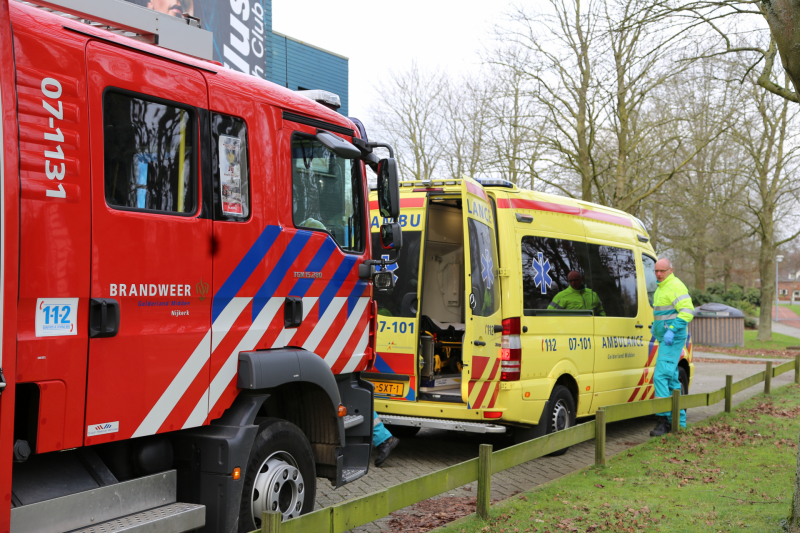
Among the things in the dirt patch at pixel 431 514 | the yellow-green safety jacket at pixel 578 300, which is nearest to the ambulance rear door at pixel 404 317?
the dirt patch at pixel 431 514

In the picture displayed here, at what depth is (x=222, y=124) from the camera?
4113 mm

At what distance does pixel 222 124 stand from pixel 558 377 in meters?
4.75

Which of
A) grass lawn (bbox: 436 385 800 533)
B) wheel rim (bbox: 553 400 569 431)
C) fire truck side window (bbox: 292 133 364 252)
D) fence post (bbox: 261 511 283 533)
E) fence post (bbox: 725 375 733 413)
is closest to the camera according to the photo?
fence post (bbox: 261 511 283 533)

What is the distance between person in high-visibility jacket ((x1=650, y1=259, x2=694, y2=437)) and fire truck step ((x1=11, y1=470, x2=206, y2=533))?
22.1 feet

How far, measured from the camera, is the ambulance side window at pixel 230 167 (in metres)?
4.04

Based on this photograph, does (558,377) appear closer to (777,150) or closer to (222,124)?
(222,124)

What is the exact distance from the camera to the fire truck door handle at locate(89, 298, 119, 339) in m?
3.29

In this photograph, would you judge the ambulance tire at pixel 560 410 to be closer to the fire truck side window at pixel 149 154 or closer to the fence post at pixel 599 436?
the fence post at pixel 599 436

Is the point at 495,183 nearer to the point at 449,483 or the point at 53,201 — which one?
the point at 449,483

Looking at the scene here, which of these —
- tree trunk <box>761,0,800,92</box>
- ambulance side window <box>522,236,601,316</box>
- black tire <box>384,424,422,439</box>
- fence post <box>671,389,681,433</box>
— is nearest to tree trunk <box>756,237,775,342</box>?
fence post <box>671,389,681,433</box>

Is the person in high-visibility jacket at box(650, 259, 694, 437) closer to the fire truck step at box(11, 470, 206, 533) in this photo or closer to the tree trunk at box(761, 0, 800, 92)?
the tree trunk at box(761, 0, 800, 92)

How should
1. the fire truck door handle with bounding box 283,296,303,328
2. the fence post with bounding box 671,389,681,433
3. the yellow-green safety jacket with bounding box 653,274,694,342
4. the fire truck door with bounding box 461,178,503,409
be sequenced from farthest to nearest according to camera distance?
the yellow-green safety jacket with bounding box 653,274,694,342 → the fence post with bounding box 671,389,681,433 → the fire truck door with bounding box 461,178,503,409 → the fire truck door handle with bounding box 283,296,303,328

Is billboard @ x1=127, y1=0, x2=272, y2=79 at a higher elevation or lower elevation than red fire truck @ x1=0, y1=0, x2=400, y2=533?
higher

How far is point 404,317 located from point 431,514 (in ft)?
7.05
